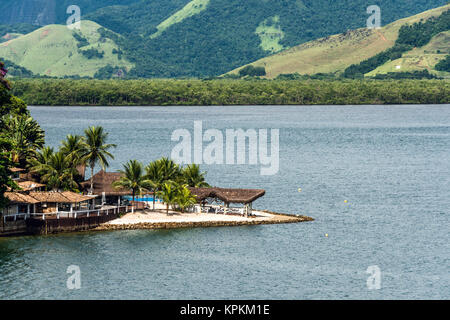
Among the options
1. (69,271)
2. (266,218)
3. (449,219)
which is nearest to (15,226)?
(69,271)

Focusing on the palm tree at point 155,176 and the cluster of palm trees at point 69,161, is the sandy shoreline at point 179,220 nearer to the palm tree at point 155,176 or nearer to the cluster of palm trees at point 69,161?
the palm tree at point 155,176

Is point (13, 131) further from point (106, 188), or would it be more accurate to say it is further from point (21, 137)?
point (106, 188)

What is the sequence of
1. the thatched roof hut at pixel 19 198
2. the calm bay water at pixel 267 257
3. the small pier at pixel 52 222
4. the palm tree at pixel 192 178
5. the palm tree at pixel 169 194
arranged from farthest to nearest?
the palm tree at pixel 192 178 → the palm tree at pixel 169 194 → the thatched roof hut at pixel 19 198 → the small pier at pixel 52 222 → the calm bay water at pixel 267 257

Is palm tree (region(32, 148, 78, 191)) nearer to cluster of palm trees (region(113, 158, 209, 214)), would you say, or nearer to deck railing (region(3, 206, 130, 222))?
cluster of palm trees (region(113, 158, 209, 214))

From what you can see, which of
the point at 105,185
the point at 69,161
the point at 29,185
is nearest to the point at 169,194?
the point at 105,185

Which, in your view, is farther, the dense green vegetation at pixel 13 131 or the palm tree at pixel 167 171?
the dense green vegetation at pixel 13 131

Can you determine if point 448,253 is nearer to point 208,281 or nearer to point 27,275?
point 208,281

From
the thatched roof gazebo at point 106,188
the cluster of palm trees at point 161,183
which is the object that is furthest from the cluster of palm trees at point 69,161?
the cluster of palm trees at point 161,183
